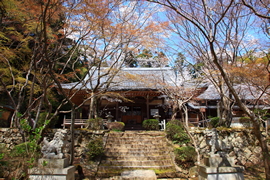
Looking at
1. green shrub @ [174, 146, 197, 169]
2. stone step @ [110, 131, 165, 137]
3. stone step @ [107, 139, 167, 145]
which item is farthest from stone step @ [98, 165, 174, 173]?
stone step @ [110, 131, 165, 137]

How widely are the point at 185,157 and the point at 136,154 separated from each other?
2.15m

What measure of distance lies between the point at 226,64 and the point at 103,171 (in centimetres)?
750

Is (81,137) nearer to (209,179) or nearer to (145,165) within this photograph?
(145,165)

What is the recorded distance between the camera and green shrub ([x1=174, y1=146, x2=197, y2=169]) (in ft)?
24.7

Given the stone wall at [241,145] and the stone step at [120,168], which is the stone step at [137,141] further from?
the stone wall at [241,145]

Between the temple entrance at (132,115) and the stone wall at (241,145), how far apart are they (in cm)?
731

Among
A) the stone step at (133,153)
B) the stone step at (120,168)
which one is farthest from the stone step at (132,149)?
the stone step at (120,168)

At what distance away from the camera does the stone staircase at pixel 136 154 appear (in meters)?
7.11

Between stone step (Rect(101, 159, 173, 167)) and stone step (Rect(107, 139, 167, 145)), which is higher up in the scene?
stone step (Rect(107, 139, 167, 145))

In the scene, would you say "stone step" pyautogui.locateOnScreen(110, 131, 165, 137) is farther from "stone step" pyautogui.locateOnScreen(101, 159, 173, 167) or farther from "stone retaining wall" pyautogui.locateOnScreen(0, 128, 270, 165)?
"stone step" pyautogui.locateOnScreen(101, 159, 173, 167)

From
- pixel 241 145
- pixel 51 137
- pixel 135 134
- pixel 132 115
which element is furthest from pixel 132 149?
pixel 132 115

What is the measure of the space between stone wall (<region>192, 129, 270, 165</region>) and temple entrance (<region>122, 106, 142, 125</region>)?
7.31 meters

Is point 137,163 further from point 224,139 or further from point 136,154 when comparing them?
point 224,139

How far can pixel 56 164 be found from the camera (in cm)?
459
